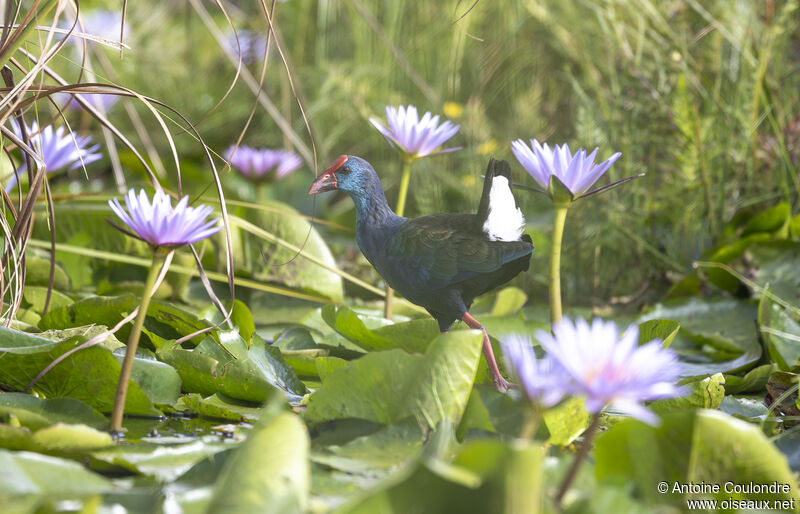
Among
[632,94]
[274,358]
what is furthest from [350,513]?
[632,94]

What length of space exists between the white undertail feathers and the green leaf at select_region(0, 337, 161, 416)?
0.56 m

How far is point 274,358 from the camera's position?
1259mm

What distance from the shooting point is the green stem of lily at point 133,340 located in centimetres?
87

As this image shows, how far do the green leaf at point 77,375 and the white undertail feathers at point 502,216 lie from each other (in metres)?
0.56

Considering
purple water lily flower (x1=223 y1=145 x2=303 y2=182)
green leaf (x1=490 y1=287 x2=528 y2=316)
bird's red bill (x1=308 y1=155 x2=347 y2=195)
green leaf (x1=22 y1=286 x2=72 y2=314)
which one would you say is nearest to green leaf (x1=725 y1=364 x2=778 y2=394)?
green leaf (x1=490 y1=287 x2=528 y2=316)

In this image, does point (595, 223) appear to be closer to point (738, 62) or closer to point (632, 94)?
point (632, 94)

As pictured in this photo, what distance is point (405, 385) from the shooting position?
945mm

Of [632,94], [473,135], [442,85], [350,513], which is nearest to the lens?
[350,513]

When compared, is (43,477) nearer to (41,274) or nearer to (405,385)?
(405,385)

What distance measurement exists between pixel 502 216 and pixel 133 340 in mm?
574

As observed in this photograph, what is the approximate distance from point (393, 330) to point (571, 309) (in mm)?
861

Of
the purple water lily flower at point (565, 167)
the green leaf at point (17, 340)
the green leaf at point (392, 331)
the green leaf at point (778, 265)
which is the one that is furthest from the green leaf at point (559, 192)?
the green leaf at point (778, 265)

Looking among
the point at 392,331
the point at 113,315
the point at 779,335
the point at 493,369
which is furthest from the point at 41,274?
the point at 779,335

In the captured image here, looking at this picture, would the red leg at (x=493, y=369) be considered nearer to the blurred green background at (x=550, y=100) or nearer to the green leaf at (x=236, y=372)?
the green leaf at (x=236, y=372)
